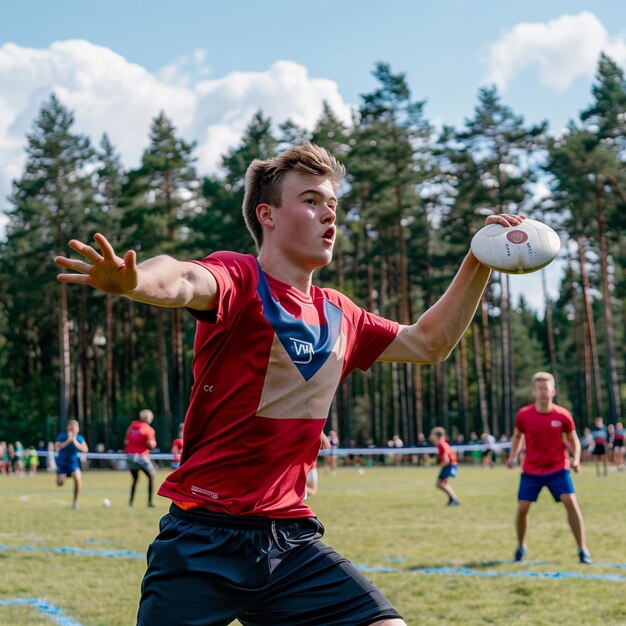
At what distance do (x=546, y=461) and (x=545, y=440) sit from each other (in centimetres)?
25

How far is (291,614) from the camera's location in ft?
11.2

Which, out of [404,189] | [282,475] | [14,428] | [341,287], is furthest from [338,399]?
[282,475]

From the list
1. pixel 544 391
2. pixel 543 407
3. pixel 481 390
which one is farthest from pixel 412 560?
pixel 481 390

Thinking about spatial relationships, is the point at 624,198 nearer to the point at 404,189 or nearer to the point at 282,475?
the point at 404,189

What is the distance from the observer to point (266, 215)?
12.3ft

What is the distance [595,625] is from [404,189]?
4765 centimetres

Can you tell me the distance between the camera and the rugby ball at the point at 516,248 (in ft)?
12.6

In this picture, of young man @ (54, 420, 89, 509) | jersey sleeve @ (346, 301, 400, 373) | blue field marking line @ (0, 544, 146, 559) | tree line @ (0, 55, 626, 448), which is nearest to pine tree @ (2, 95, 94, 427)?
tree line @ (0, 55, 626, 448)

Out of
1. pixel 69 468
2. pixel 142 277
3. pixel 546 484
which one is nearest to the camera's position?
pixel 142 277

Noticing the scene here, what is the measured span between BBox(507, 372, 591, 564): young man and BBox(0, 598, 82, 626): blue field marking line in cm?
534

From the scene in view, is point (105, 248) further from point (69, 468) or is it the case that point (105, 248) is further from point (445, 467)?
point (445, 467)

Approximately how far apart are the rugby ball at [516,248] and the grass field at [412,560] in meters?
4.48

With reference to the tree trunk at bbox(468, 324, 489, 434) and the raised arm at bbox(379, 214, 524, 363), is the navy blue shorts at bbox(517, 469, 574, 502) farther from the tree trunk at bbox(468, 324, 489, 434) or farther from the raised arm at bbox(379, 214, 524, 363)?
the tree trunk at bbox(468, 324, 489, 434)

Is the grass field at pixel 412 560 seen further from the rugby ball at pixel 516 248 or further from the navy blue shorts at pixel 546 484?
the rugby ball at pixel 516 248
